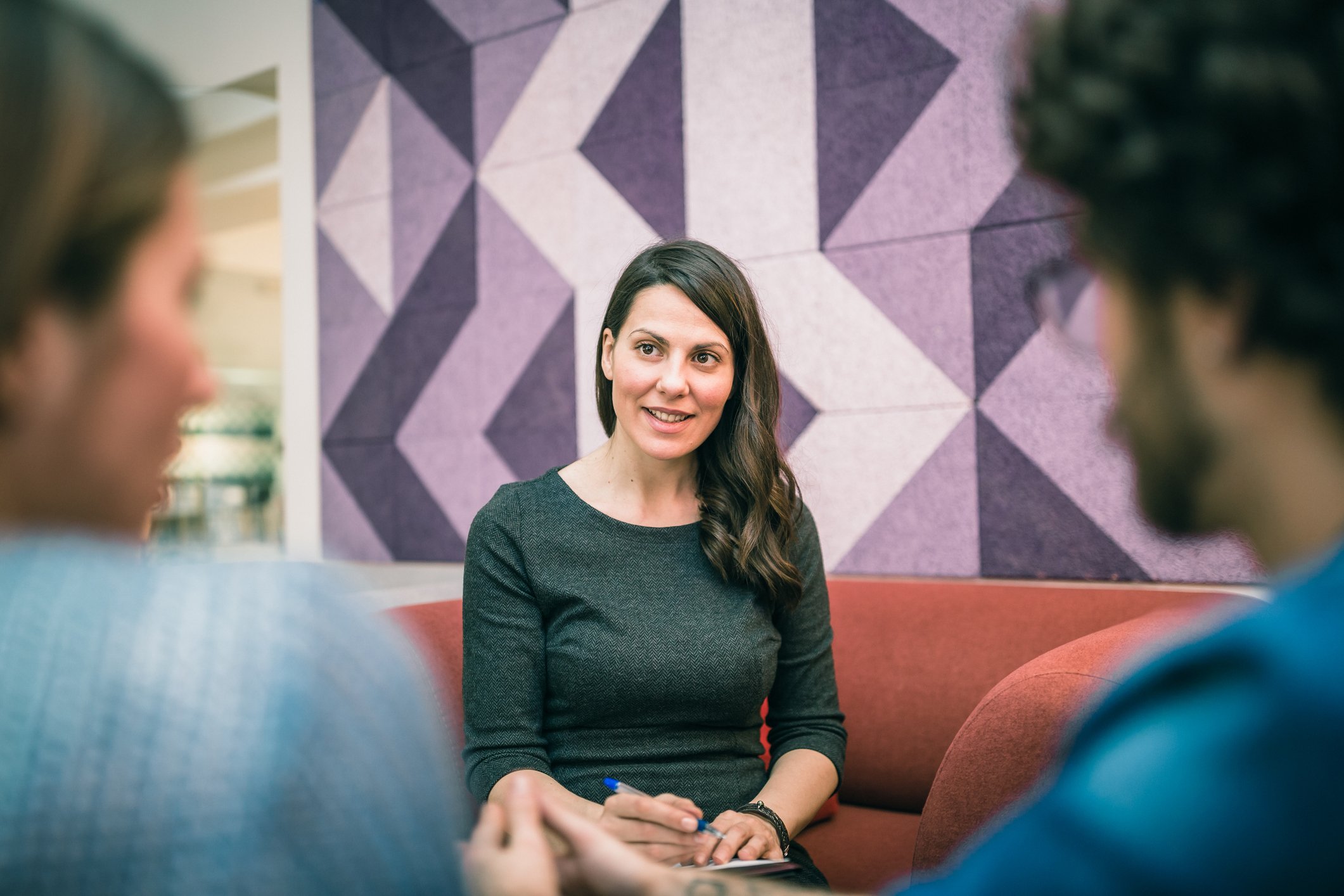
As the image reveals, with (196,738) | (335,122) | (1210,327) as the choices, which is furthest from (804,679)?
(335,122)

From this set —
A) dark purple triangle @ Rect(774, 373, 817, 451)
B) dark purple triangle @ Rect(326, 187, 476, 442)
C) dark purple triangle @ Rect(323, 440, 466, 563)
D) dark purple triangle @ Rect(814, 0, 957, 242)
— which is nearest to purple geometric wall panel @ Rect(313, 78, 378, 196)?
dark purple triangle @ Rect(326, 187, 476, 442)

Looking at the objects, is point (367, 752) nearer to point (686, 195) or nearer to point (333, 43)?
point (686, 195)

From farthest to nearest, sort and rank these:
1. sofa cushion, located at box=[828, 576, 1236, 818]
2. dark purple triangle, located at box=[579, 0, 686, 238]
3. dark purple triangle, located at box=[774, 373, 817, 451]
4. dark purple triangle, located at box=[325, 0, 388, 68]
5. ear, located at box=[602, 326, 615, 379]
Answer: dark purple triangle, located at box=[325, 0, 388, 68]
dark purple triangle, located at box=[579, 0, 686, 238]
dark purple triangle, located at box=[774, 373, 817, 451]
sofa cushion, located at box=[828, 576, 1236, 818]
ear, located at box=[602, 326, 615, 379]

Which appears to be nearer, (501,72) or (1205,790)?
(1205,790)

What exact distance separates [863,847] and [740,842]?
58 centimetres

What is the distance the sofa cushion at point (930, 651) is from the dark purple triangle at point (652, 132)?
3.99 feet

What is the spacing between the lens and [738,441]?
1.72 m

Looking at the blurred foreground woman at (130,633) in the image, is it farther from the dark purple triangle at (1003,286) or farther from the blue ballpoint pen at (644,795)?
the dark purple triangle at (1003,286)

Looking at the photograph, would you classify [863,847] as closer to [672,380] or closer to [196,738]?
[672,380]

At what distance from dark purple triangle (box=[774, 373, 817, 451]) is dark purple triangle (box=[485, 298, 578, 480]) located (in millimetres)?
670

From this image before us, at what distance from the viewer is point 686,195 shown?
8.24 feet

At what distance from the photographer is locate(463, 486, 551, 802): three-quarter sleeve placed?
1.42m

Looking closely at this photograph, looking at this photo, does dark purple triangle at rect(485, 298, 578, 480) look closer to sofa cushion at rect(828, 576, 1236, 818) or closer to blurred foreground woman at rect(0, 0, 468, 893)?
sofa cushion at rect(828, 576, 1236, 818)

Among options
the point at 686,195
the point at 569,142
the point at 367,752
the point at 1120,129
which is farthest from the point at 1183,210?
the point at 569,142
